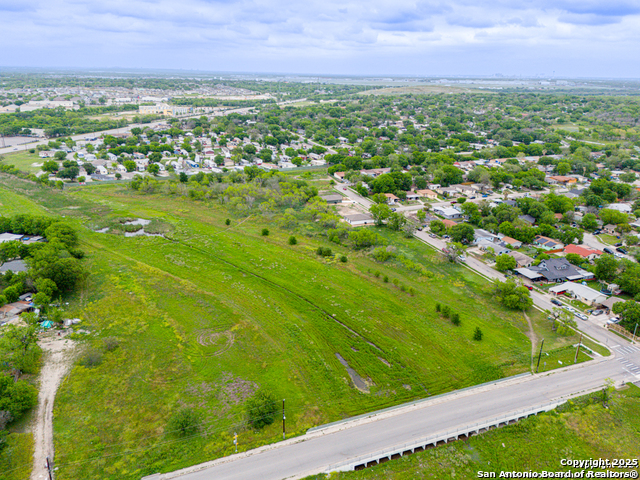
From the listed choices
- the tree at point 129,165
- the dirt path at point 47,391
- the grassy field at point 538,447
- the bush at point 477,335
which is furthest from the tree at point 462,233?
the tree at point 129,165

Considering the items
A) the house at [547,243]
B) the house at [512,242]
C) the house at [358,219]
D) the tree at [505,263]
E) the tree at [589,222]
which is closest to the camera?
the tree at [505,263]

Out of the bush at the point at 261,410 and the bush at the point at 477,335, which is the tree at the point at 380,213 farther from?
the bush at the point at 261,410

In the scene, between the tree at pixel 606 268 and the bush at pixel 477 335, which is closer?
the bush at pixel 477 335

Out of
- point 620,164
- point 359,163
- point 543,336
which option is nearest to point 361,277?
point 543,336

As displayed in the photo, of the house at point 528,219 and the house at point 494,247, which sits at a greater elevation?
the house at point 528,219

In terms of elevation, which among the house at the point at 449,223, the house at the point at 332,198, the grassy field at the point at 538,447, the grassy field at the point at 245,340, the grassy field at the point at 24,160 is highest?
the grassy field at the point at 24,160

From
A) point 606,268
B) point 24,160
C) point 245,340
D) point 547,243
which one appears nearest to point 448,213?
point 547,243

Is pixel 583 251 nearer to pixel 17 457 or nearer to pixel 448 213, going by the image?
pixel 448 213

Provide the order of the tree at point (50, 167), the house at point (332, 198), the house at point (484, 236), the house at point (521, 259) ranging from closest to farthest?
the house at point (521, 259), the house at point (484, 236), the house at point (332, 198), the tree at point (50, 167)
